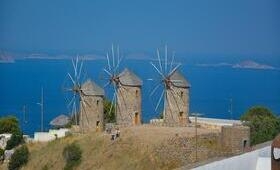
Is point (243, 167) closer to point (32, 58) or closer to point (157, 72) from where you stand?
point (157, 72)

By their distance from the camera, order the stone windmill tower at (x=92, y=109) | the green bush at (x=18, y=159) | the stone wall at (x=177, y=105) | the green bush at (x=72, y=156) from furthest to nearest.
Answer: the stone windmill tower at (x=92, y=109), the stone wall at (x=177, y=105), the green bush at (x=18, y=159), the green bush at (x=72, y=156)

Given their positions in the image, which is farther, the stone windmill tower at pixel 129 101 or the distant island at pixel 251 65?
the distant island at pixel 251 65

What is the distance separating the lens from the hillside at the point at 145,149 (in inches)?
520

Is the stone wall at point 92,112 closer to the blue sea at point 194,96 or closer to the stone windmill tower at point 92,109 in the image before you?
the stone windmill tower at point 92,109

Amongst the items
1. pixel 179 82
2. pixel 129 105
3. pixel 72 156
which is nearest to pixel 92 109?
pixel 129 105

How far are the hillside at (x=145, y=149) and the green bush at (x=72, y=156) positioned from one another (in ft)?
0.41

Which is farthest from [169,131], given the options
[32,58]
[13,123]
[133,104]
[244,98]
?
[32,58]

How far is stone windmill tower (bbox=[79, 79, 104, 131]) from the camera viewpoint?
17.2m

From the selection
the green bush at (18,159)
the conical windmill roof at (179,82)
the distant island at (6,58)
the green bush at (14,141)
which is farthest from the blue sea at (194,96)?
the distant island at (6,58)

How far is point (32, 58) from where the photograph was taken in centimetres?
17462

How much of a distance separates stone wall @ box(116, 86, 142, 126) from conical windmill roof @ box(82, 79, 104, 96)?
492mm

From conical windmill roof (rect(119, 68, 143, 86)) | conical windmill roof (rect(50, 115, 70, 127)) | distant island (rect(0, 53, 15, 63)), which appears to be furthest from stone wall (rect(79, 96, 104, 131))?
distant island (rect(0, 53, 15, 63))

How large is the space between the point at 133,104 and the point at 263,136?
3.32m

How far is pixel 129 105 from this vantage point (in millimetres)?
17078
